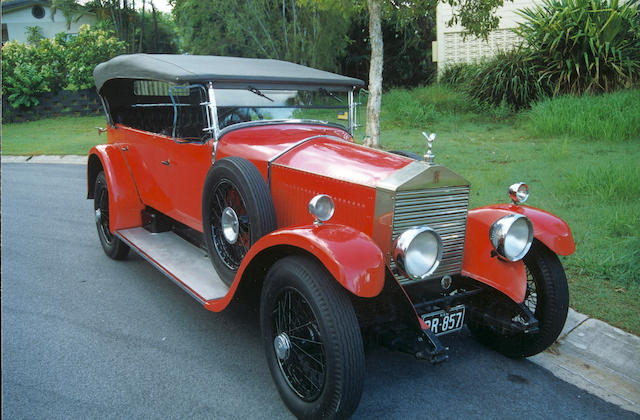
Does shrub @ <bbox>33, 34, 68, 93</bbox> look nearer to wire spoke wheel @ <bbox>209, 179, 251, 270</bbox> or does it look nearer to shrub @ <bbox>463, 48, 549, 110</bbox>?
shrub @ <bbox>463, 48, 549, 110</bbox>

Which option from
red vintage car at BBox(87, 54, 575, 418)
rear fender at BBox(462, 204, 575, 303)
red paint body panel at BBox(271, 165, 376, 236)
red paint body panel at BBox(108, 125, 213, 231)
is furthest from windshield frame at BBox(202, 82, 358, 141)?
rear fender at BBox(462, 204, 575, 303)

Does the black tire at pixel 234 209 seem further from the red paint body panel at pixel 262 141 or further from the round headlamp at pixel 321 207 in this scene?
the round headlamp at pixel 321 207

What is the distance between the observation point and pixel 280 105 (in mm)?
3623

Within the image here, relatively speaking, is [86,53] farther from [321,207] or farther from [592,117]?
[321,207]

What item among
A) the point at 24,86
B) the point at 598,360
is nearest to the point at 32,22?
the point at 24,86

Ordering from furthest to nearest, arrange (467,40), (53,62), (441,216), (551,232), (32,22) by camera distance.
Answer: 1. (32,22)
2. (53,62)
3. (467,40)
4. (551,232)
5. (441,216)

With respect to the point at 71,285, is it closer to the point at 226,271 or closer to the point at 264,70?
the point at 226,271

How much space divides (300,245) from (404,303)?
58 cm

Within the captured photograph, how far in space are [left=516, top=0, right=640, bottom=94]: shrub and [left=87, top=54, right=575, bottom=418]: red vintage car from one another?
7.04m

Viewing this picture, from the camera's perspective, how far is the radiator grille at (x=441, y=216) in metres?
2.50

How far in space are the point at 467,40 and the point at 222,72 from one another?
12200 mm

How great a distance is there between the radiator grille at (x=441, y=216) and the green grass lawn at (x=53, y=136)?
9.80m

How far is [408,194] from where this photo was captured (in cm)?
248

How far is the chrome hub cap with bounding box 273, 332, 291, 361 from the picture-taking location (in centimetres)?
240
